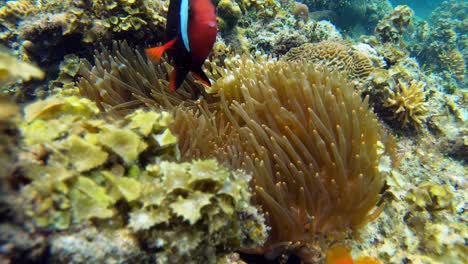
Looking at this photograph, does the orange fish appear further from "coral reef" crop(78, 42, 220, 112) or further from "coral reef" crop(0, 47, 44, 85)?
"coral reef" crop(0, 47, 44, 85)

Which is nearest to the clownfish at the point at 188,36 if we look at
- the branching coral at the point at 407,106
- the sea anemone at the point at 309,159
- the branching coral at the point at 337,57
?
the sea anemone at the point at 309,159

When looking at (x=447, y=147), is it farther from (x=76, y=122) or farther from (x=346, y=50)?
(x=76, y=122)

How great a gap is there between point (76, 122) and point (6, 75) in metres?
0.40

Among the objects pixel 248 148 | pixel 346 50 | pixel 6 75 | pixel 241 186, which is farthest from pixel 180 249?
pixel 346 50

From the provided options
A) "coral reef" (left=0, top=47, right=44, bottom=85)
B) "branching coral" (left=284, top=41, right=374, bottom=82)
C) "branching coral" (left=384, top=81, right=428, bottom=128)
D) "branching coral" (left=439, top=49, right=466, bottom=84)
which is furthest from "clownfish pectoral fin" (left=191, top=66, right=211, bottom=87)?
"branching coral" (left=439, top=49, right=466, bottom=84)

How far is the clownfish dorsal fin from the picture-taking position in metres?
2.27

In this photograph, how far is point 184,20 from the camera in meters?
2.29

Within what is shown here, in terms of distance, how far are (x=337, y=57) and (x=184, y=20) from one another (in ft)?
11.8

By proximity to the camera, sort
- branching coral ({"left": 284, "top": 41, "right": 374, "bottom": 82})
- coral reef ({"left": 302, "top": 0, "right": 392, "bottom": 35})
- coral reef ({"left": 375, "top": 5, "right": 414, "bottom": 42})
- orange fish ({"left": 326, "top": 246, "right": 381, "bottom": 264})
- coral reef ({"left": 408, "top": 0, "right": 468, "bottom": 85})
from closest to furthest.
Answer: orange fish ({"left": 326, "top": 246, "right": 381, "bottom": 264})
branching coral ({"left": 284, "top": 41, "right": 374, "bottom": 82})
coral reef ({"left": 375, "top": 5, "right": 414, "bottom": 42})
coral reef ({"left": 408, "top": 0, "right": 468, "bottom": 85})
coral reef ({"left": 302, "top": 0, "right": 392, "bottom": 35})

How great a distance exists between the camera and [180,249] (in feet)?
4.51

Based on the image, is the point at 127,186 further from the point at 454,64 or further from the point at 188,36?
the point at 454,64

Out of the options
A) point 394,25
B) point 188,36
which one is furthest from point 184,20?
point 394,25

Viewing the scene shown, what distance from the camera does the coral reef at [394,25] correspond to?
23.0ft

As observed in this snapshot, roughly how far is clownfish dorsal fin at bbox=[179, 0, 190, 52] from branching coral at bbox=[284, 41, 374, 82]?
277cm
